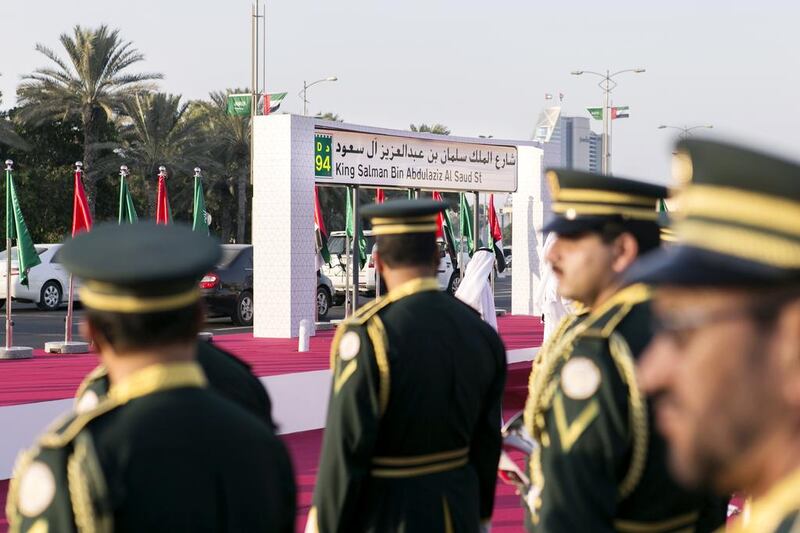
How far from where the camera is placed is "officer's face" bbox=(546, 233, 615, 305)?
11.3ft

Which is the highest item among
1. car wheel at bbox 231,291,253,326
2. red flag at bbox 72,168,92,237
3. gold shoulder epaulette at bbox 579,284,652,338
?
red flag at bbox 72,168,92,237

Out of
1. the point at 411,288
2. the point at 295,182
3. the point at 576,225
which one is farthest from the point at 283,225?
the point at 576,225

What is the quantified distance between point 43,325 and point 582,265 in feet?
65.6

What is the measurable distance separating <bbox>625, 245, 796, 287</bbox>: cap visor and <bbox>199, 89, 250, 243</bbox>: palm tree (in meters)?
41.4

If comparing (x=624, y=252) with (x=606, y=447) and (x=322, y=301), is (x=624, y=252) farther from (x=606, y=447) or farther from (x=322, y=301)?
(x=322, y=301)

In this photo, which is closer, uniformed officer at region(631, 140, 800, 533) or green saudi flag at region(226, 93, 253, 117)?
uniformed officer at region(631, 140, 800, 533)

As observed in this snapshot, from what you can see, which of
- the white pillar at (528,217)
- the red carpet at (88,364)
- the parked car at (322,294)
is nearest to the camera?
the red carpet at (88,364)

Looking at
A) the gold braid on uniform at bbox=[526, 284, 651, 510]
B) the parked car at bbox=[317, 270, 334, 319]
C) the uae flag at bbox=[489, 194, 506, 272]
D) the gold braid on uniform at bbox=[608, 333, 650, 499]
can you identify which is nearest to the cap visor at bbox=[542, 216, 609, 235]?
the gold braid on uniform at bbox=[526, 284, 651, 510]

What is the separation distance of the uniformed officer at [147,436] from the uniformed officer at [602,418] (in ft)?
2.84

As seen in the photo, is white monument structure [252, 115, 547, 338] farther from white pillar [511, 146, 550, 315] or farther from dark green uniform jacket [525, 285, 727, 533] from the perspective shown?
dark green uniform jacket [525, 285, 727, 533]

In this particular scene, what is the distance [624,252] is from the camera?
3.51 metres

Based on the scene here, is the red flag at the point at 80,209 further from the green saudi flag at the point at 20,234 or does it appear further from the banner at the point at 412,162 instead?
the banner at the point at 412,162

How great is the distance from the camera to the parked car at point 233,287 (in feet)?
70.2

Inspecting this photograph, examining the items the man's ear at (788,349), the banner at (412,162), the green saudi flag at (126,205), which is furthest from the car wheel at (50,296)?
the man's ear at (788,349)
